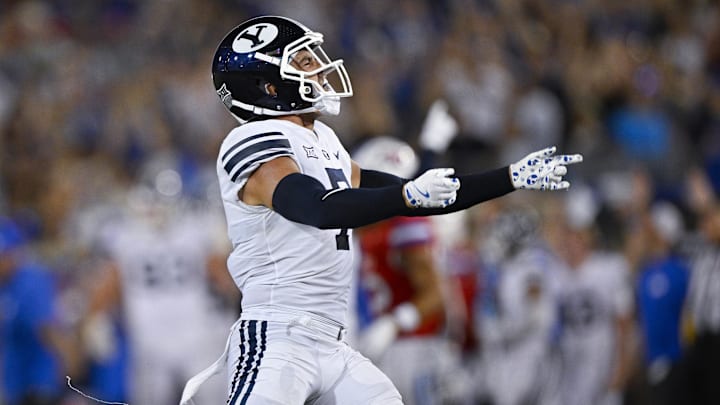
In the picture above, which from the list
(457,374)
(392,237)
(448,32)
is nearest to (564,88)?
(448,32)

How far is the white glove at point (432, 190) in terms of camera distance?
330 centimetres

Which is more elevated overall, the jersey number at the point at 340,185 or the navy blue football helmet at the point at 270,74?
the navy blue football helmet at the point at 270,74

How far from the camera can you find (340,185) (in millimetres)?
3826

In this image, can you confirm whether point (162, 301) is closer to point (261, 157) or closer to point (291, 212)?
point (261, 157)

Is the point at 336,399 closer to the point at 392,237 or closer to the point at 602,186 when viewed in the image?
the point at 392,237

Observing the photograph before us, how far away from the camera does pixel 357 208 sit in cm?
340

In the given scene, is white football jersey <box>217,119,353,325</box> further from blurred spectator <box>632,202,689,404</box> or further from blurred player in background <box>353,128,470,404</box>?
blurred spectator <box>632,202,689,404</box>

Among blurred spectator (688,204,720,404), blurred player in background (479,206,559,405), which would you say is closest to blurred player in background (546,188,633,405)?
blurred player in background (479,206,559,405)

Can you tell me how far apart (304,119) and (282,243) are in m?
0.43

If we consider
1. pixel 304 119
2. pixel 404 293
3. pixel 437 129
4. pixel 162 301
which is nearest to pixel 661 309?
pixel 404 293

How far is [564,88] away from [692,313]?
11.8 ft

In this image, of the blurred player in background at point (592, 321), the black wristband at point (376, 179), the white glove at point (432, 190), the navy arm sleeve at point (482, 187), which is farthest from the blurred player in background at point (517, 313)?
the white glove at point (432, 190)

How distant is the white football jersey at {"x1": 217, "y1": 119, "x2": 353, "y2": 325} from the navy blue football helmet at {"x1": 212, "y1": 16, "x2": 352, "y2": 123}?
87mm

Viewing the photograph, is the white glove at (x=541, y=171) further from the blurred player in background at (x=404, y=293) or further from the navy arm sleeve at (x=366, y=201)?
the blurred player in background at (x=404, y=293)
